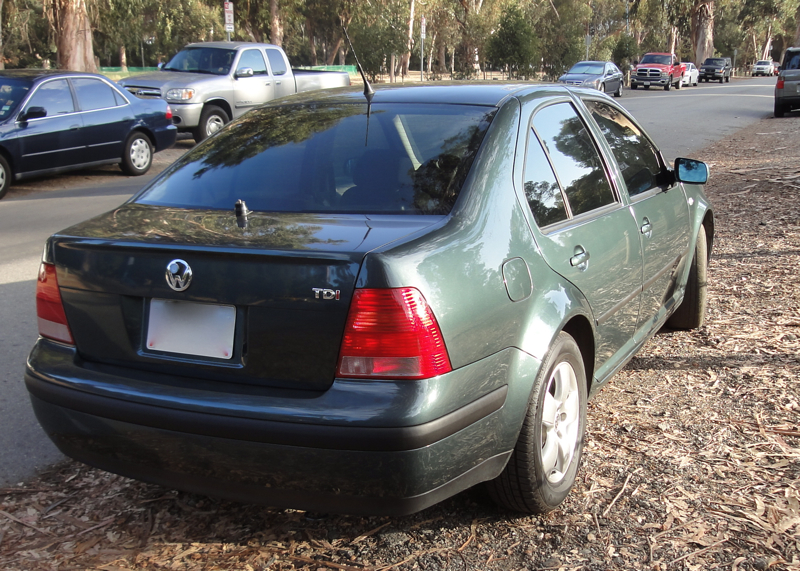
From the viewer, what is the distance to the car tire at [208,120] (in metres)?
15.5

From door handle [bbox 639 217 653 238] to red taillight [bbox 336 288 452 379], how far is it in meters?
1.94

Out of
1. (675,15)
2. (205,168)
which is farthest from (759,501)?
(675,15)

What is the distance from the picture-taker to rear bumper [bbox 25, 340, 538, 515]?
242 centimetres

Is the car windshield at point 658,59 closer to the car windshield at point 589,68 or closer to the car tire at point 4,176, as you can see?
the car windshield at point 589,68

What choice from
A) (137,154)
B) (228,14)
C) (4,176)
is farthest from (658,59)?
(4,176)

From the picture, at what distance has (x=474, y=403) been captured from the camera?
2586mm

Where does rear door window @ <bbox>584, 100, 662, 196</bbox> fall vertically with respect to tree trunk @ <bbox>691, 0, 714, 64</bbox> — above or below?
below

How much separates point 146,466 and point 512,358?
128cm

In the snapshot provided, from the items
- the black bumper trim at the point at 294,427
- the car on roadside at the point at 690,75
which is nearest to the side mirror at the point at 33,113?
the black bumper trim at the point at 294,427

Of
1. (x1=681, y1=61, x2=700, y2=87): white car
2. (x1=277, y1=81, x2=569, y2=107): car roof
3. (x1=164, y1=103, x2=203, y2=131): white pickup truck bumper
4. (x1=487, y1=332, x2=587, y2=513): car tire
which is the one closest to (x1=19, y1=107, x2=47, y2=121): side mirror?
(x1=164, y1=103, x2=203, y2=131): white pickup truck bumper

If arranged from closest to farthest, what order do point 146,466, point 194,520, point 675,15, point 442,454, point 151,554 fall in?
point 442,454 < point 146,466 < point 151,554 < point 194,520 < point 675,15

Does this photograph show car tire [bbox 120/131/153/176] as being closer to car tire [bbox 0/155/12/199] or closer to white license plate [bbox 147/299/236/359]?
car tire [bbox 0/155/12/199]

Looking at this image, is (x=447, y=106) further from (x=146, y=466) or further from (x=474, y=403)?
(x=146, y=466)

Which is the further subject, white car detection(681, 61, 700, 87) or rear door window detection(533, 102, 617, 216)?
white car detection(681, 61, 700, 87)
